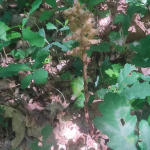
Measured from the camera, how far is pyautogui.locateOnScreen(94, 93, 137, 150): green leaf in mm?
1014

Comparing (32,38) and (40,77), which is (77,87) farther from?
(32,38)

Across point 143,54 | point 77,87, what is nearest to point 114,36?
point 143,54

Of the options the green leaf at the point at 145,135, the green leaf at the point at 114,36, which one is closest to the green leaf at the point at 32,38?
the green leaf at the point at 114,36

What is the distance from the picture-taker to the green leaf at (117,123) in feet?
3.33

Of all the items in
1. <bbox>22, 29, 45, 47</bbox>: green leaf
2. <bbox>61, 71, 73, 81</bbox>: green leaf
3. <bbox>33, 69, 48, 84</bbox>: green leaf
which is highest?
<bbox>22, 29, 45, 47</bbox>: green leaf

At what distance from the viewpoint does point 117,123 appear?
41.2 inches

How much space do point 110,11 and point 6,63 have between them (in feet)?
5.54

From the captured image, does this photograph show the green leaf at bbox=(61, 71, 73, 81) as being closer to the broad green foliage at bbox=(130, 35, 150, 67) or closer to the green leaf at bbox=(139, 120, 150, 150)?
the broad green foliage at bbox=(130, 35, 150, 67)

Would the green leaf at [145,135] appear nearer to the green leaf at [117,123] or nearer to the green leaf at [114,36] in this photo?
the green leaf at [117,123]

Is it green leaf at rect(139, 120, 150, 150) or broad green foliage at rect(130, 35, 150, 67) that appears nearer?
green leaf at rect(139, 120, 150, 150)

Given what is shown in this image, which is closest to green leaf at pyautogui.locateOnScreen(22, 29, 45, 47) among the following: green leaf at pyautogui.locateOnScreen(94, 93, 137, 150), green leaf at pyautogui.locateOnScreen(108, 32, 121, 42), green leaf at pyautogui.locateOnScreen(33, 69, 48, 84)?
green leaf at pyautogui.locateOnScreen(33, 69, 48, 84)

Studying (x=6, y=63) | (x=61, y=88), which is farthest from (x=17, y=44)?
(x=61, y=88)

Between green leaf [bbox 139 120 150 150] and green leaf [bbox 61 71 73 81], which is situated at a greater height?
green leaf [bbox 139 120 150 150]

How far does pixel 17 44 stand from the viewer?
2.46 meters
